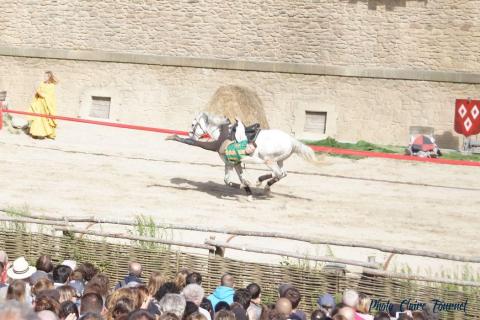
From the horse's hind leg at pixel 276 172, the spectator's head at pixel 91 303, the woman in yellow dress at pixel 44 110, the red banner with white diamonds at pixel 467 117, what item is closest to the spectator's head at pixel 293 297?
the spectator's head at pixel 91 303

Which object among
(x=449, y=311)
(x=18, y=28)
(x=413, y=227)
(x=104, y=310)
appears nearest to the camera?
(x=104, y=310)

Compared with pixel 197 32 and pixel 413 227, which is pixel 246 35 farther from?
pixel 413 227

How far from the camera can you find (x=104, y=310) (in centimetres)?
739

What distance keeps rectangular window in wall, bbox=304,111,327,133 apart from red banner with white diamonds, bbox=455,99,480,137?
3.17 meters

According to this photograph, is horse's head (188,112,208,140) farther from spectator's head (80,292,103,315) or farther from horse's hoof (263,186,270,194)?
spectator's head (80,292,103,315)

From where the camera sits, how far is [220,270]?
11.1m

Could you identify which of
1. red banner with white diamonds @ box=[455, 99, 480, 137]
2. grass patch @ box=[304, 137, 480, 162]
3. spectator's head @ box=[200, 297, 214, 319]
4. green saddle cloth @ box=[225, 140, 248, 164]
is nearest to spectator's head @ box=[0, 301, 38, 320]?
spectator's head @ box=[200, 297, 214, 319]

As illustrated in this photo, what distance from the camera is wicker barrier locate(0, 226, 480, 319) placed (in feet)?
32.6

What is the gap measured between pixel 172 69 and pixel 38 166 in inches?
232

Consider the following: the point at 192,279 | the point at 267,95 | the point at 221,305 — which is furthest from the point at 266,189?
the point at 221,305

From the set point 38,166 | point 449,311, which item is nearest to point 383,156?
point 38,166

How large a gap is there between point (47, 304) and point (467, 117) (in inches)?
595

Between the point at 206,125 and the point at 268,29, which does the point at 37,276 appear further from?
the point at 268,29

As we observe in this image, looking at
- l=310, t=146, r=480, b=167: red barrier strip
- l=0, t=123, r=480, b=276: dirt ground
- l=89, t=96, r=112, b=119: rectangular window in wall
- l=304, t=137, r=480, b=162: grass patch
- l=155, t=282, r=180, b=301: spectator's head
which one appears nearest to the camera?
l=155, t=282, r=180, b=301: spectator's head
